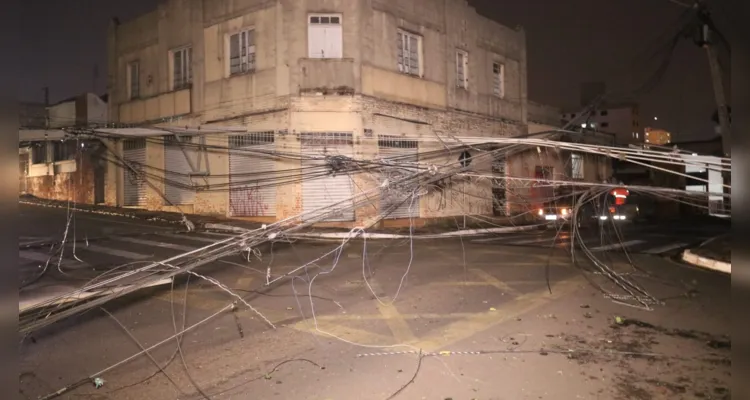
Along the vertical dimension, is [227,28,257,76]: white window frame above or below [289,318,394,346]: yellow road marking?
above

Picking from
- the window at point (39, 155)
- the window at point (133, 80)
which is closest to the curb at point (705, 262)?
the window at point (133, 80)

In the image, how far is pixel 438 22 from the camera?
19.6 m

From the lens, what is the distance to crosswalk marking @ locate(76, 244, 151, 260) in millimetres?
10352

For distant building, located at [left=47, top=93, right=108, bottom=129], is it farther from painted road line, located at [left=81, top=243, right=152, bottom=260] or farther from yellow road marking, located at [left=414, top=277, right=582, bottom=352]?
yellow road marking, located at [left=414, top=277, right=582, bottom=352]

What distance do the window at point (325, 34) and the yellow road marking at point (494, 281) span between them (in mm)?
10232

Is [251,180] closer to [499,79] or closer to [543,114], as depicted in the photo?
[499,79]

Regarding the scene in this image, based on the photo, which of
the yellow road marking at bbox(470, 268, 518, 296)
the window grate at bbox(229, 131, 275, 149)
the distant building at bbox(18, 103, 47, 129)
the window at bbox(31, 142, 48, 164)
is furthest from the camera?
the window at bbox(31, 142, 48, 164)

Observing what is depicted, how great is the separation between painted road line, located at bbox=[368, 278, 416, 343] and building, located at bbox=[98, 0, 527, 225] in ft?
21.1

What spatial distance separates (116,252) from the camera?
36.0 ft

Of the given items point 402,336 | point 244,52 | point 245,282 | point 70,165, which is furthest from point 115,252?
point 70,165

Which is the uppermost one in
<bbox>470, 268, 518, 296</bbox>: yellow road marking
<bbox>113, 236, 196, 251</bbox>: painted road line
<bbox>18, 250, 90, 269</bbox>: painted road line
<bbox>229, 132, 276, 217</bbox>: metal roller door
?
<bbox>229, 132, 276, 217</bbox>: metal roller door

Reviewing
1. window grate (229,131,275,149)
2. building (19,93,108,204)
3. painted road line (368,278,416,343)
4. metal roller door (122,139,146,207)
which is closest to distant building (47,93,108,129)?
building (19,93,108,204)

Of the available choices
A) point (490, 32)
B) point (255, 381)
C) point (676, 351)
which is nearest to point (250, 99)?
point (490, 32)

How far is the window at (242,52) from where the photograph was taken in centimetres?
1750
